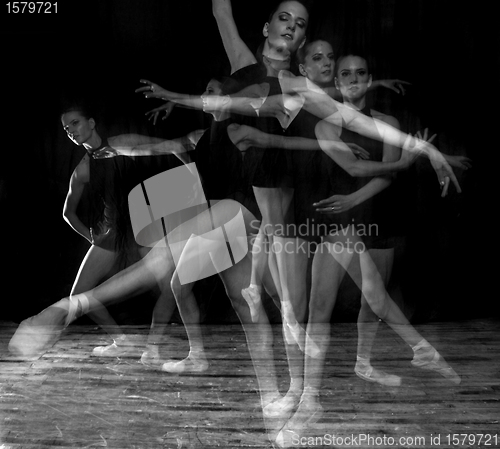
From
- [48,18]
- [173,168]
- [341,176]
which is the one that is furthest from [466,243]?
[48,18]

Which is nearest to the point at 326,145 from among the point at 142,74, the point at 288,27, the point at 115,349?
the point at 288,27

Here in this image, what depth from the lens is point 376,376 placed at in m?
1.89

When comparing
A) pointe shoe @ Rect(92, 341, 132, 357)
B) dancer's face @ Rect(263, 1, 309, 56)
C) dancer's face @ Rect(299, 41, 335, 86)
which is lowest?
pointe shoe @ Rect(92, 341, 132, 357)

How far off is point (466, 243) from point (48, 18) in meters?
1.81

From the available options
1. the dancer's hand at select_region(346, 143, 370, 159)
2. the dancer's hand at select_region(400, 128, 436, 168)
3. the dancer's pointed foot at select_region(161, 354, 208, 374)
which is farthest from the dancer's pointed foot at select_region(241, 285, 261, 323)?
the dancer's hand at select_region(400, 128, 436, 168)

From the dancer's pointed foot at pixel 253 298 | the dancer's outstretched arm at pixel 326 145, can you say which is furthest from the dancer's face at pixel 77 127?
the dancer's pointed foot at pixel 253 298

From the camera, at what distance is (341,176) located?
189 centimetres

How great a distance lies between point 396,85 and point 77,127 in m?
1.18

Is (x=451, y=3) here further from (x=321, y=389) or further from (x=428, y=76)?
(x=321, y=389)

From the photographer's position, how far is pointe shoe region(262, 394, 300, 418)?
1.75 meters

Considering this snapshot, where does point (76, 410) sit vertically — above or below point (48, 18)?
below

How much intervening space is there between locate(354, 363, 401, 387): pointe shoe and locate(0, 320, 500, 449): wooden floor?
0.02 metres

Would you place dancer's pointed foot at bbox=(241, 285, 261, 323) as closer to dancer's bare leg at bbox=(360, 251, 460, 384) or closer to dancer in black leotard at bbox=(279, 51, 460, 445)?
dancer in black leotard at bbox=(279, 51, 460, 445)

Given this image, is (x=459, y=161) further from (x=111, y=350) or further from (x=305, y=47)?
(x=111, y=350)
